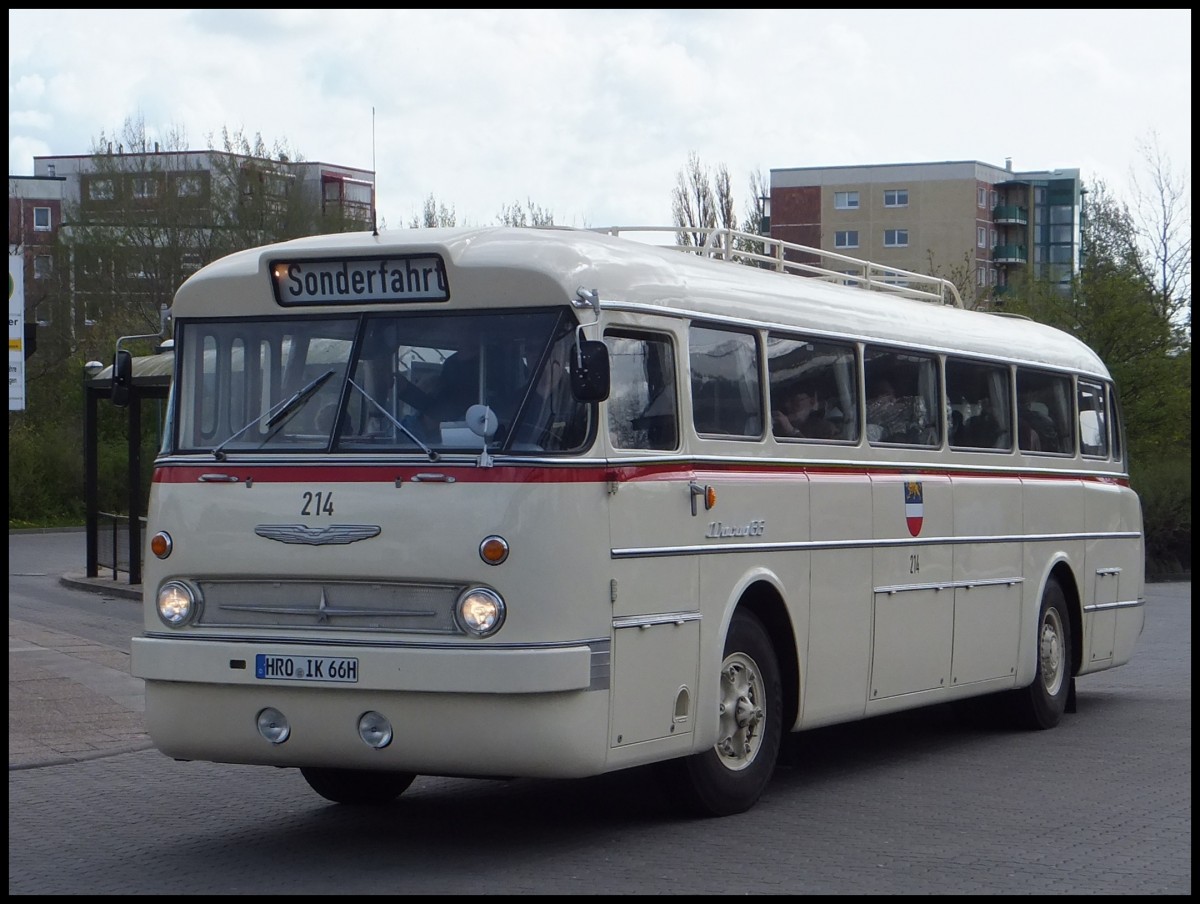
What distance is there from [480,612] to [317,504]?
37.9 inches

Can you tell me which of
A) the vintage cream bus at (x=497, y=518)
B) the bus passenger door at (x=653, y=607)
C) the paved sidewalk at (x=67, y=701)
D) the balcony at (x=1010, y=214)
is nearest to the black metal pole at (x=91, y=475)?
the paved sidewalk at (x=67, y=701)

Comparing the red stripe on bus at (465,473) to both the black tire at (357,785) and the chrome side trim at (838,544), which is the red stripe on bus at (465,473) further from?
the black tire at (357,785)

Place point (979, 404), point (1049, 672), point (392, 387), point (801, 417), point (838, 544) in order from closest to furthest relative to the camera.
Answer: point (392, 387)
point (801, 417)
point (838, 544)
point (979, 404)
point (1049, 672)

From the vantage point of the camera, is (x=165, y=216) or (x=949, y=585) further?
(x=165, y=216)

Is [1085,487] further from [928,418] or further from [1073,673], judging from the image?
[928,418]

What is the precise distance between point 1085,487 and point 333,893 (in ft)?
29.2

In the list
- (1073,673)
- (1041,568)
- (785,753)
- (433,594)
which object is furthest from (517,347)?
(1073,673)

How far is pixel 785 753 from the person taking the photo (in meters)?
12.2

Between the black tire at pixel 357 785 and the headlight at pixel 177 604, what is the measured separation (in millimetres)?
1497

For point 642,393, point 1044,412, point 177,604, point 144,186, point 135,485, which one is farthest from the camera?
point 144,186

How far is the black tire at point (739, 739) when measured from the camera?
949 centimetres

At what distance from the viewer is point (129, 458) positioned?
27938 mm

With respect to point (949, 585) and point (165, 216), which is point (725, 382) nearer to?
point (949, 585)

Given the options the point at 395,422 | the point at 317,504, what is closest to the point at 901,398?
the point at 395,422
